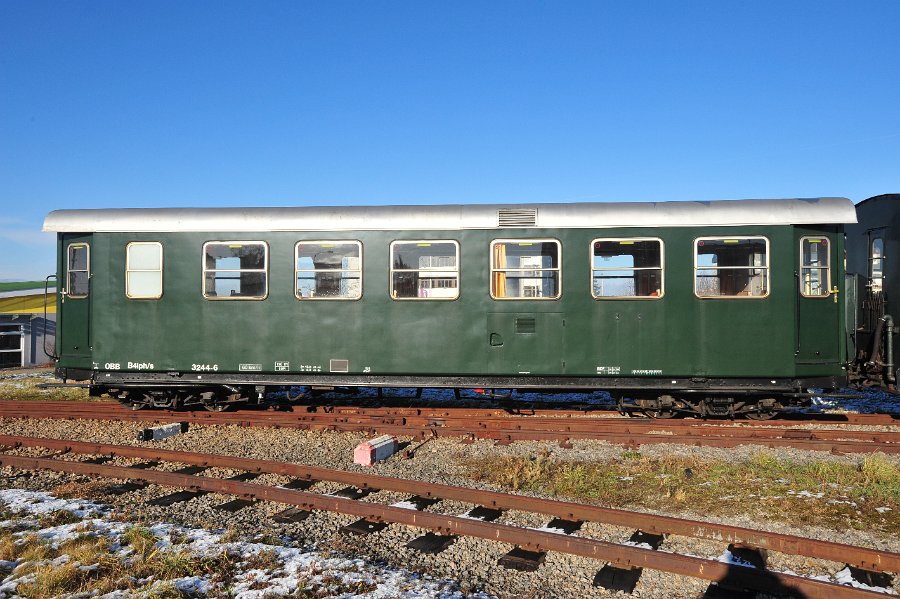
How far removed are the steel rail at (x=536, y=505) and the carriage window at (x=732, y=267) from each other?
15.3 ft

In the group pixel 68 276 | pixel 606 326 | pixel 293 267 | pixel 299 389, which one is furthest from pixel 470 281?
pixel 68 276

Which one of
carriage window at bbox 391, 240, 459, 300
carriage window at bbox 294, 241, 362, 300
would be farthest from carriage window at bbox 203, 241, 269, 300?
carriage window at bbox 391, 240, 459, 300

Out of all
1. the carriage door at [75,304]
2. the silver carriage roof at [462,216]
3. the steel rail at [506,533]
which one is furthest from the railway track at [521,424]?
the silver carriage roof at [462,216]

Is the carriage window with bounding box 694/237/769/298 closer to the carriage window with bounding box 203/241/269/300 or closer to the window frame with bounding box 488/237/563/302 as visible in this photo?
the window frame with bounding box 488/237/563/302

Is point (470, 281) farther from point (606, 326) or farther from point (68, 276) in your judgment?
point (68, 276)

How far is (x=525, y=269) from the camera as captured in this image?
30.0ft

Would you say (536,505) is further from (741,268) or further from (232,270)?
(232,270)

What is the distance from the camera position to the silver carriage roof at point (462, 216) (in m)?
8.81

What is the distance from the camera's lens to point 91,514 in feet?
17.8

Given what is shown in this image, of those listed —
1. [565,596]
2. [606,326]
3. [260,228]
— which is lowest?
[565,596]

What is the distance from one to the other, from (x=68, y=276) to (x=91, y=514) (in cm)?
609

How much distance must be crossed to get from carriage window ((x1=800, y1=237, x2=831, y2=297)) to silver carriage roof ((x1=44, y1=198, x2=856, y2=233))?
0.34 m

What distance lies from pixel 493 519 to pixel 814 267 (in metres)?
6.54

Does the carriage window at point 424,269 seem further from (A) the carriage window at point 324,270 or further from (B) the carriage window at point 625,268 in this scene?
(B) the carriage window at point 625,268
